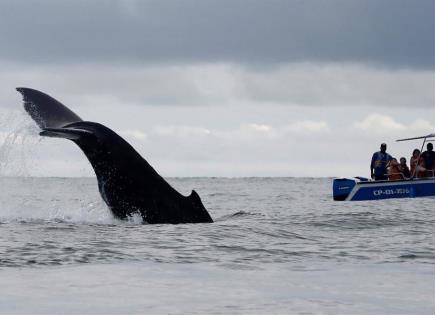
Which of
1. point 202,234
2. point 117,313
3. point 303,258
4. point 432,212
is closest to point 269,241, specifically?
point 202,234

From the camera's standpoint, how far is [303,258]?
10.1m

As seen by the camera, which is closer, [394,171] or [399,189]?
[399,189]

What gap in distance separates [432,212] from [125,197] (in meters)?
9.83

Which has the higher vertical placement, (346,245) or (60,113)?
(60,113)

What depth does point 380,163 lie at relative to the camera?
27.9 metres

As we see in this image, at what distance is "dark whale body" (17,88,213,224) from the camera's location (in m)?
11.7

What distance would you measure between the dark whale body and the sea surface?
0.37 meters

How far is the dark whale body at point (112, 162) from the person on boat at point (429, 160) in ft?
52.0

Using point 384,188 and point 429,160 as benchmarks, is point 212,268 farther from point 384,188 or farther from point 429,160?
point 429,160

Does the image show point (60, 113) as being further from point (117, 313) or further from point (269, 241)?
point (117, 313)

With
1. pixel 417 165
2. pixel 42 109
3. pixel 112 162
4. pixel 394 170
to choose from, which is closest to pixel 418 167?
pixel 417 165

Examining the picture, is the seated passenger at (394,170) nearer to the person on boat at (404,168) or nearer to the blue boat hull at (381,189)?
the person on boat at (404,168)

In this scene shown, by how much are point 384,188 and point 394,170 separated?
0.88m

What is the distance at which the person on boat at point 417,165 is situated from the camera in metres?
27.4
